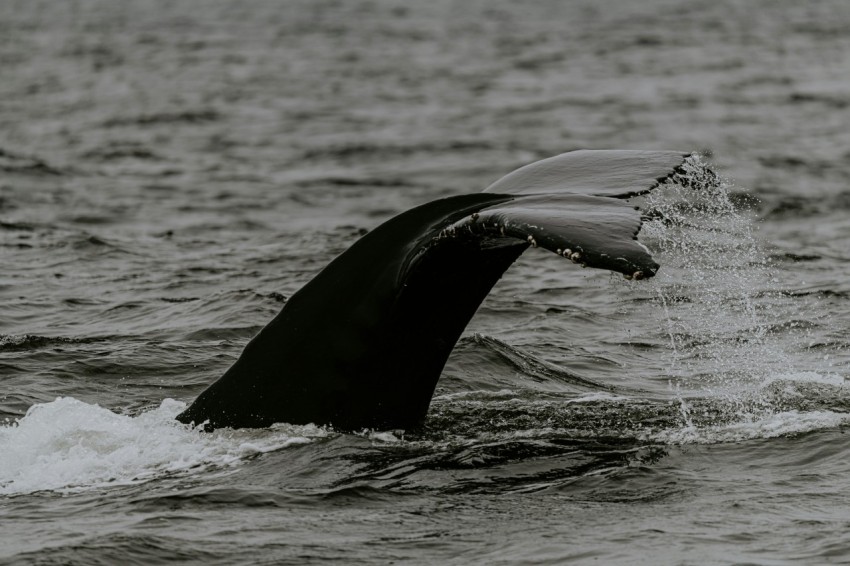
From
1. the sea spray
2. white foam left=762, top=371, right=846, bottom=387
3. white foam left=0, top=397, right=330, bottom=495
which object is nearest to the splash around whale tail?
white foam left=0, top=397, right=330, bottom=495

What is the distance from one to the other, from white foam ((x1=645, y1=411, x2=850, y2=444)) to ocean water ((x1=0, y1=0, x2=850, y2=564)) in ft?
0.08

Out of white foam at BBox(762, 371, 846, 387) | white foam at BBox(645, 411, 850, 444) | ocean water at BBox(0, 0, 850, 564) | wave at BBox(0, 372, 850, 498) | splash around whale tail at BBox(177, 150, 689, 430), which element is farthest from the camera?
white foam at BBox(762, 371, 846, 387)

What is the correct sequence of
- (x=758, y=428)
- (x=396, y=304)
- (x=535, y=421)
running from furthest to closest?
(x=535, y=421) < (x=758, y=428) < (x=396, y=304)

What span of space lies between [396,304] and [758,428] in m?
2.14

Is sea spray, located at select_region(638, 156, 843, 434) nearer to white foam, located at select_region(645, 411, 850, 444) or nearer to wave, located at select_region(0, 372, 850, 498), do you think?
white foam, located at select_region(645, 411, 850, 444)

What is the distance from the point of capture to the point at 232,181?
20828 mm

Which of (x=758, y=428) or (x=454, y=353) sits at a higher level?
(x=454, y=353)

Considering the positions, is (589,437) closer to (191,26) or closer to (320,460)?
(320,460)

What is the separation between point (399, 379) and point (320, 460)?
502 mm

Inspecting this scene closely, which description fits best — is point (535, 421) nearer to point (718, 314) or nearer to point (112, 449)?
point (112, 449)

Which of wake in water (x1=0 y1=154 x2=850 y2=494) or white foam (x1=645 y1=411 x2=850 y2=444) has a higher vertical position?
wake in water (x1=0 y1=154 x2=850 y2=494)

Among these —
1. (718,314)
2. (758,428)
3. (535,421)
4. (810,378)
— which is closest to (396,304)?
(535,421)

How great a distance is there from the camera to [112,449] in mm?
7262

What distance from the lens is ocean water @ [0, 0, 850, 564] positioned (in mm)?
6176
